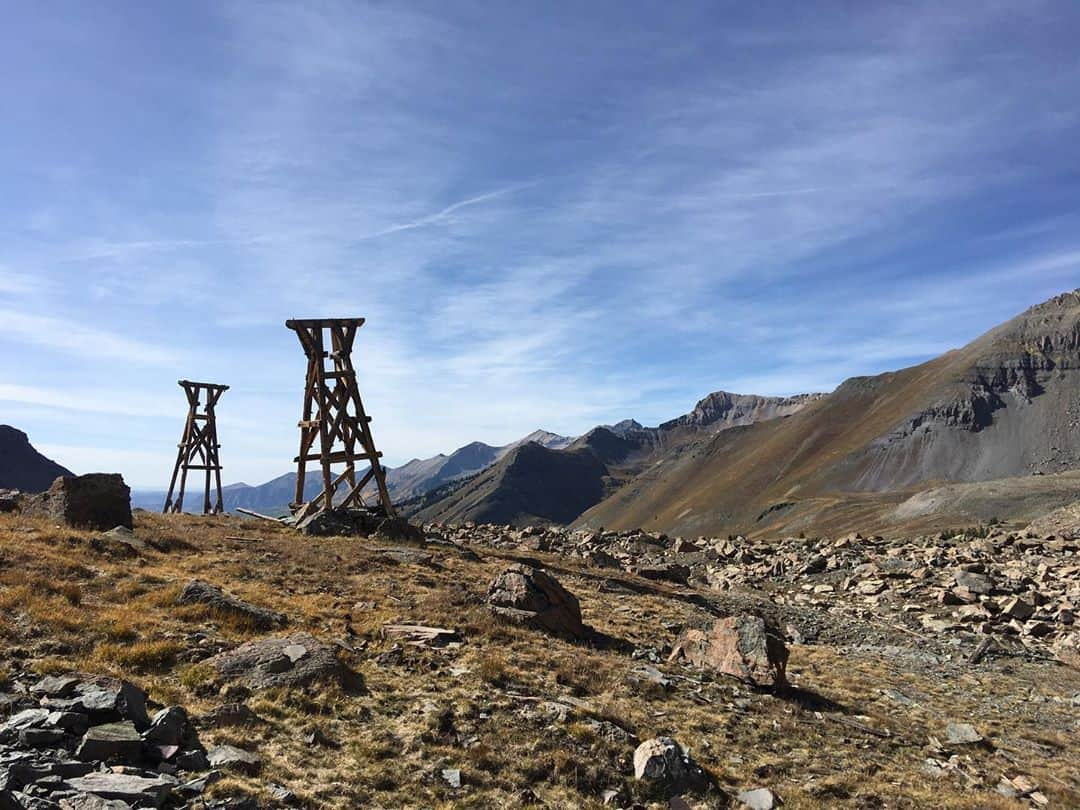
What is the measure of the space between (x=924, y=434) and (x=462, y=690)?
121 metres

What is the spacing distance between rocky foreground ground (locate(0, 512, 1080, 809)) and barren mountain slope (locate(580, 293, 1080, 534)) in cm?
8209

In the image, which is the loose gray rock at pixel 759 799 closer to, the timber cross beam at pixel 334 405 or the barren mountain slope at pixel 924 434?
the timber cross beam at pixel 334 405

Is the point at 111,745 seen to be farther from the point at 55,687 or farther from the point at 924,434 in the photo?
the point at 924,434

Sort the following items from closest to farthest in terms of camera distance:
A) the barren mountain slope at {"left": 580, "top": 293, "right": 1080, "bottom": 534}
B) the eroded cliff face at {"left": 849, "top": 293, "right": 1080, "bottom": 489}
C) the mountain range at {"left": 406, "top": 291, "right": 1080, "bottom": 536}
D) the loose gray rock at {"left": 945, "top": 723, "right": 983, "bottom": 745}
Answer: the loose gray rock at {"left": 945, "top": 723, "right": 983, "bottom": 745}
the mountain range at {"left": 406, "top": 291, "right": 1080, "bottom": 536}
the eroded cliff face at {"left": 849, "top": 293, "right": 1080, "bottom": 489}
the barren mountain slope at {"left": 580, "top": 293, "right": 1080, "bottom": 534}

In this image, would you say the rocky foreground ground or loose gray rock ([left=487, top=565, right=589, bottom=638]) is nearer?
the rocky foreground ground

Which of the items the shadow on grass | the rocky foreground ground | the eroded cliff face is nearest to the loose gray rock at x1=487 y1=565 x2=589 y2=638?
the rocky foreground ground

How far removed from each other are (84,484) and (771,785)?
18037 mm

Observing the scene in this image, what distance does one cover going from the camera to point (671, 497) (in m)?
155

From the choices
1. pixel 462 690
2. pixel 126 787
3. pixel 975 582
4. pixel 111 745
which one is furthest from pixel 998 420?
pixel 126 787

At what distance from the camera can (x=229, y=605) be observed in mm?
Answer: 11273

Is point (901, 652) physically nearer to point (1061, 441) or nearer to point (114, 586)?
point (114, 586)

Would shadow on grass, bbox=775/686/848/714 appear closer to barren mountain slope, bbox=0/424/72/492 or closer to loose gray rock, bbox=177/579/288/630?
loose gray rock, bbox=177/579/288/630

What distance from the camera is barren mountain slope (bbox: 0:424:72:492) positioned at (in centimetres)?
8575

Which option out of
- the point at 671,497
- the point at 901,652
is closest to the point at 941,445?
the point at 671,497
